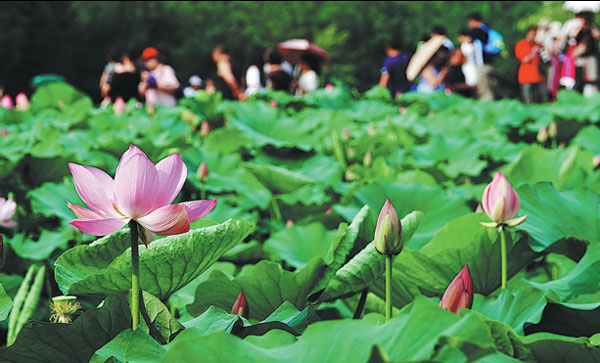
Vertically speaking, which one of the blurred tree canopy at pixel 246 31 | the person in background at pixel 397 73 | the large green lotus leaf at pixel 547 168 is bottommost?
the blurred tree canopy at pixel 246 31

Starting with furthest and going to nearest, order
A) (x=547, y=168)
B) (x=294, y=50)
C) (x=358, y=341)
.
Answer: (x=294, y=50) → (x=547, y=168) → (x=358, y=341)

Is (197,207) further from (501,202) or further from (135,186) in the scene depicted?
(501,202)

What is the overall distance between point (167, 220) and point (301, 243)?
0.71m

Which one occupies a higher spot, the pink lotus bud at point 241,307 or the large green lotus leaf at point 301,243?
the pink lotus bud at point 241,307

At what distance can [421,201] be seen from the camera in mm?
1471

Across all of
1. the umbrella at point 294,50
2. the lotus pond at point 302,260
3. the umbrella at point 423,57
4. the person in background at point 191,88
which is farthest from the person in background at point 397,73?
the lotus pond at point 302,260

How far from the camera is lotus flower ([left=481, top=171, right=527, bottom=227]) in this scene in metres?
0.89

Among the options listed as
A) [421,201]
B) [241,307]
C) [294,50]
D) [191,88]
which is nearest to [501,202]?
[241,307]

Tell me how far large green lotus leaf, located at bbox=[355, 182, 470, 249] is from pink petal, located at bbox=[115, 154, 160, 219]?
832 millimetres

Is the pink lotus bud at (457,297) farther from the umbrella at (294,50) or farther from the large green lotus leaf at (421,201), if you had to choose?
the umbrella at (294,50)

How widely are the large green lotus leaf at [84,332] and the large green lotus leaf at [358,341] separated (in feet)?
0.54

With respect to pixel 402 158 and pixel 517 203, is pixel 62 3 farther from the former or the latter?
pixel 517 203

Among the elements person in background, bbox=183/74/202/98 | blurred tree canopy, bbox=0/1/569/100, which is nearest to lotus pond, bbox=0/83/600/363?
person in background, bbox=183/74/202/98

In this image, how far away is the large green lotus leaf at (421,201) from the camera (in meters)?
1.43
